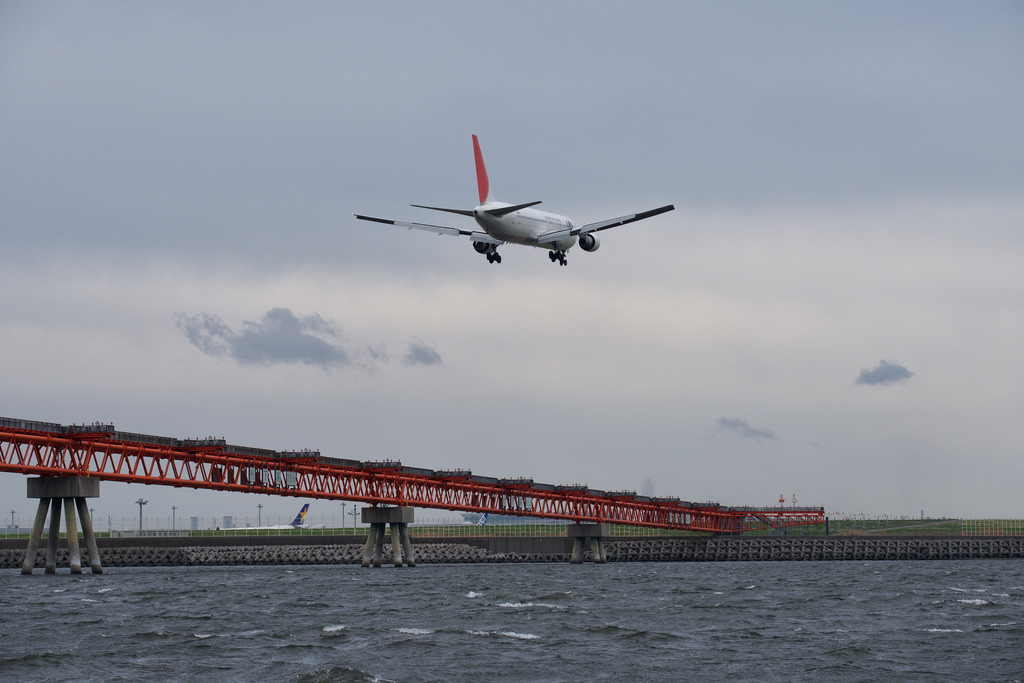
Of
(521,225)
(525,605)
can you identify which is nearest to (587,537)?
(525,605)

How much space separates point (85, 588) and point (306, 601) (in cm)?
1858

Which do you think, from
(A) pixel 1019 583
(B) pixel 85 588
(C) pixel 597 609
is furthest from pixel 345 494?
(A) pixel 1019 583

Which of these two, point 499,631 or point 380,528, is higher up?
point 380,528

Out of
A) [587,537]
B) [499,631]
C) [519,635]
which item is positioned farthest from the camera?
[587,537]

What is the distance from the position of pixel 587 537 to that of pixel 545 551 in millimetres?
12460

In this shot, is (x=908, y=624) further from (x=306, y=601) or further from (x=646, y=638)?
(x=306, y=601)

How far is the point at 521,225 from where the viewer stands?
68.2 m

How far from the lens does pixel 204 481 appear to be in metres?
103

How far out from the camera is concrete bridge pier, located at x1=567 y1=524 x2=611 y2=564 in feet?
472

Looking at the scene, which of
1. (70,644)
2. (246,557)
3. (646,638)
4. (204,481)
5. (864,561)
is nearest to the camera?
(70,644)

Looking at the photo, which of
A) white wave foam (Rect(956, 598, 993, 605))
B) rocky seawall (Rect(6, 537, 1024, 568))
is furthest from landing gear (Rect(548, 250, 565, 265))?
rocky seawall (Rect(6, 537, 1024, 568))

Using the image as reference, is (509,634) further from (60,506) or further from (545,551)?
(545,551)

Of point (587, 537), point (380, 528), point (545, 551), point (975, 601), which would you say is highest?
point (380, 528)

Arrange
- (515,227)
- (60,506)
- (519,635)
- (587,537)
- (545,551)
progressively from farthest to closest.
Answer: (545,551) < (587,537) < (60,506) < (515,227) < (519,635)
